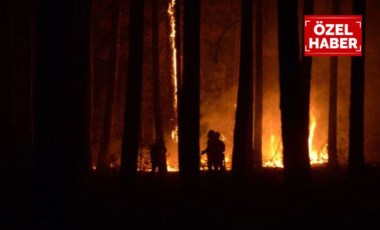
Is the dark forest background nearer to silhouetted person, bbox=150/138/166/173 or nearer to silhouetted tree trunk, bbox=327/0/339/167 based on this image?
silhouetted tree trunk, bbox=327/0/339/167

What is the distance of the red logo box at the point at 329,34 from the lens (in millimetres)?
18156

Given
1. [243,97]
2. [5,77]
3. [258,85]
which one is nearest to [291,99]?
[243,97]

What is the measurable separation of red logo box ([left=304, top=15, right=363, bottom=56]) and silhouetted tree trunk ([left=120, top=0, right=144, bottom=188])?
16.9 ft

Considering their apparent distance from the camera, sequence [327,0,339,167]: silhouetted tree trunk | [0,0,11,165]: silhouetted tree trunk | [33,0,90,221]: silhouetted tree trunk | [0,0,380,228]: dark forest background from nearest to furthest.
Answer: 1. [33,0,90,221]: silhouetted tree trunk
2. [0,0,380,228]: dark forest background
3. [327,0,339,167]: silhouetted tree trunk
4. [0,0,11,165]: silhouetted tree trunk

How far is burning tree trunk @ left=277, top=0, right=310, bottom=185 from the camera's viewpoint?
14250 mm

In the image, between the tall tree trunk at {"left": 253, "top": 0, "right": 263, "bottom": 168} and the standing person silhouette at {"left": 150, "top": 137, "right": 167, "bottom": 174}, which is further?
the tall tree trunk at {"left": 253, "top": 0, "right": 263, "bottom": 168}

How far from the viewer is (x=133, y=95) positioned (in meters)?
17.2

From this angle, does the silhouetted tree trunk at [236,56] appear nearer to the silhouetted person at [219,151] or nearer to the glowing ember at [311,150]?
the glowing ember at [311,150]

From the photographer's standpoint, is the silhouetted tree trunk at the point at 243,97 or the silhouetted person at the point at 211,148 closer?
the silhouetted tree trunk at the point at 243,97

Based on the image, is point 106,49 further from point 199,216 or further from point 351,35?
point 199,216

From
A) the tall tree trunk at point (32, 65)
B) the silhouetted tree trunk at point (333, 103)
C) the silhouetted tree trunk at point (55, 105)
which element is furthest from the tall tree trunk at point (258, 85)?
the silhouetted tree trunk at point (55, 105)

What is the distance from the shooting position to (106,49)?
32.4 meters

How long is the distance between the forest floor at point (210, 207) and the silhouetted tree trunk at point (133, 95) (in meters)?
0.97

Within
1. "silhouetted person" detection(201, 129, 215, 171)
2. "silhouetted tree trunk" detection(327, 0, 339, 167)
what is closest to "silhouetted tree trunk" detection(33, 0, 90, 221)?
"silhouetted person" detection(201, 129, 215, 171)
